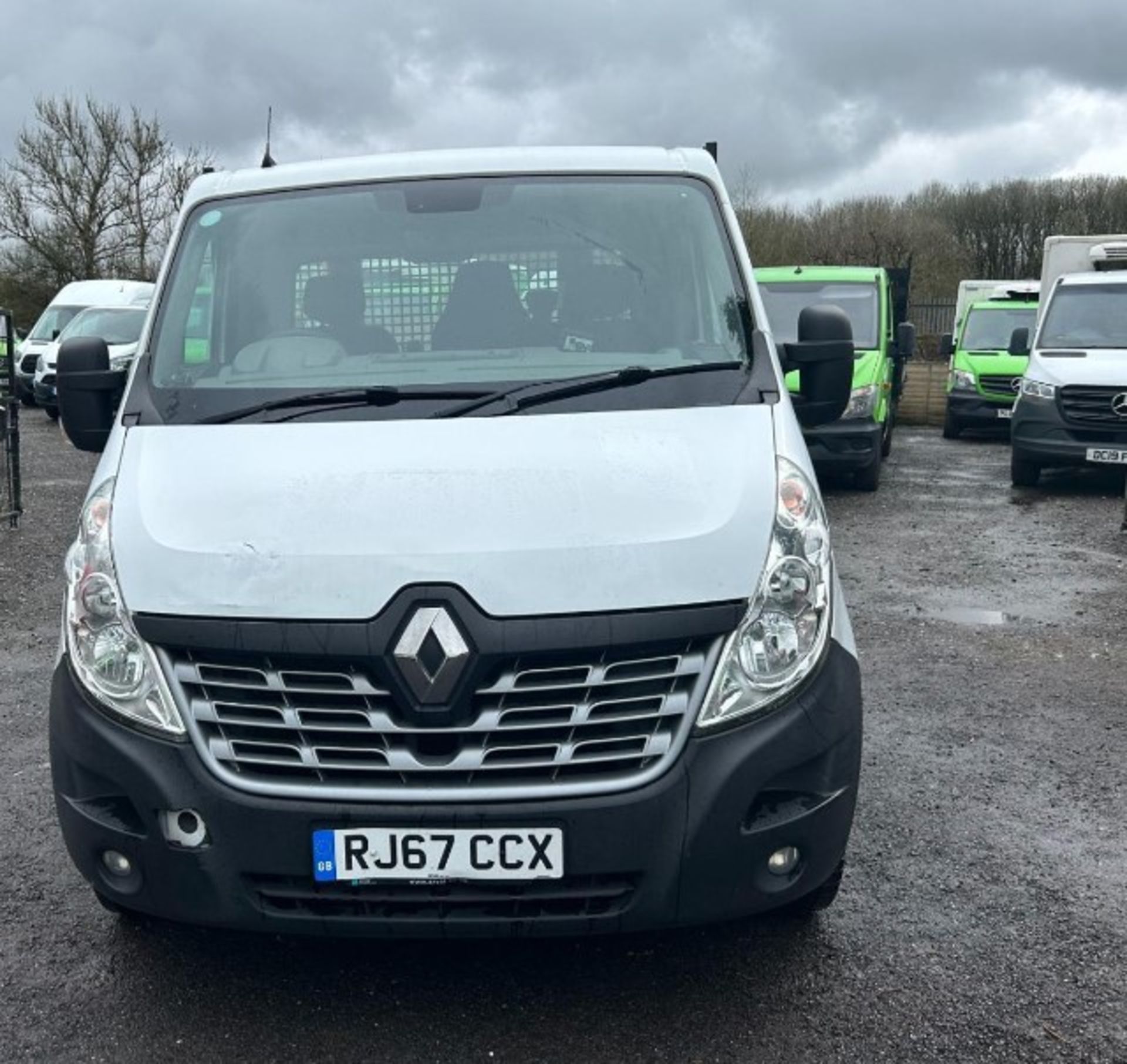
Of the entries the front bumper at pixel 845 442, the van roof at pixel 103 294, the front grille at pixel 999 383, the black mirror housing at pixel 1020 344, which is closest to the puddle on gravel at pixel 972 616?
the front bumper at pixel 845 442

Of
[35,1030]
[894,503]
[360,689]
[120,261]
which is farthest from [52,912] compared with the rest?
[120,261]

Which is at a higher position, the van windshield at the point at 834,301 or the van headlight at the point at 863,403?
the van windshield at the point at 834,301

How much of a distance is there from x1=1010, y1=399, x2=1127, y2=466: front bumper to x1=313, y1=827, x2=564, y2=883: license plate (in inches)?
433

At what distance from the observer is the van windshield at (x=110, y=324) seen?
2191 cm

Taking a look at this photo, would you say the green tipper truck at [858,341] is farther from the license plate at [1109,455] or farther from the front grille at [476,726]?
the front grille at [476,726]

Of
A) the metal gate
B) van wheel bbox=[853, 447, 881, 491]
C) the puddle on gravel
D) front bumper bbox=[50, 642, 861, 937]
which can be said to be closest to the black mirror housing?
van wheel bbox=[853, 447, 881, 491]

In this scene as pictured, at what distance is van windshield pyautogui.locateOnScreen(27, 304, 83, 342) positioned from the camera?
2395cm

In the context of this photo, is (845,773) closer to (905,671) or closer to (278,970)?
(278,970)

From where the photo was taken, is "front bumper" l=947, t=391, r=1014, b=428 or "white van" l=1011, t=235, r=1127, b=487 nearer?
"white van" l=1011, t=235, r=1127, b=487

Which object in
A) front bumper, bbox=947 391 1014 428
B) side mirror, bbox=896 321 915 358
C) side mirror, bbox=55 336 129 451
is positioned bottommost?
front bumper, bbox=947 391 1014 428

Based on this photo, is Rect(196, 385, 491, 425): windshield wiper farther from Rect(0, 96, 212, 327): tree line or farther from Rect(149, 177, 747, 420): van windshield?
Rect(0, 96, 212, 327): tree line

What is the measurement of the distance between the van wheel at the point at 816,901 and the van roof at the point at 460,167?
2.27 meters

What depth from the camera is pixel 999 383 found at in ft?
61.6

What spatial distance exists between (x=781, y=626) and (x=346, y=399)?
133 centimetres
